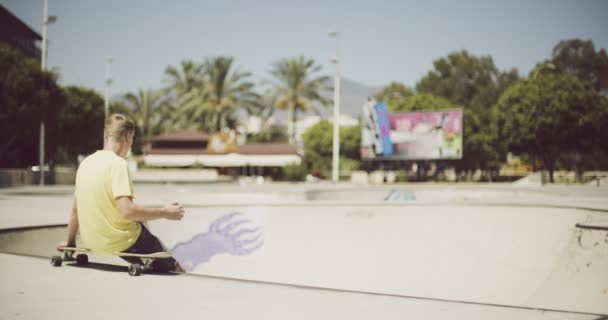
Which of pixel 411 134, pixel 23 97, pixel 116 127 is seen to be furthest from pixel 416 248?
pixel 411 134

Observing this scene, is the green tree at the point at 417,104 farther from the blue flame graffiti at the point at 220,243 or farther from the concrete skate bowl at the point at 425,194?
the blue flame graffiti at the point at 220,243

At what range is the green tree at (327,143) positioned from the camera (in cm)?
6694

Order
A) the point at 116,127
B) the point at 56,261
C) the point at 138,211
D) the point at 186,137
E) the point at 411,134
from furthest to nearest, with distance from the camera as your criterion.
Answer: the point at 186,137, the point at 411,134, the point at 56,261, the point at 116,127, the point at 138,211

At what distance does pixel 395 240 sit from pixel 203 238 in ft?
10.8

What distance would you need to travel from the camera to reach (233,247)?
33.4 feet

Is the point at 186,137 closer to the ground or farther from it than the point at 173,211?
farther from it

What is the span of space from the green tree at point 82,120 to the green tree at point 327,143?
21.9m

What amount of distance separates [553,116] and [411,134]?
12249mm

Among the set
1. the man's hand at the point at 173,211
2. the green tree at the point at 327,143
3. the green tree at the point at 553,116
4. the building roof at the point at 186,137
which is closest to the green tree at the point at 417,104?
the green tree at the point at 327,143

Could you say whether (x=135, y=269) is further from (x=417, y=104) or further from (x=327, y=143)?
(x=327, y=143)

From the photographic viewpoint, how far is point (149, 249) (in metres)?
4.35

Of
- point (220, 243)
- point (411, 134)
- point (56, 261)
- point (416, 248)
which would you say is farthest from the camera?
point (411, 134)

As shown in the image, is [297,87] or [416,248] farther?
[297,87]

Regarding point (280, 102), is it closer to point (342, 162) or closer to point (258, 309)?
point (342, 162)
